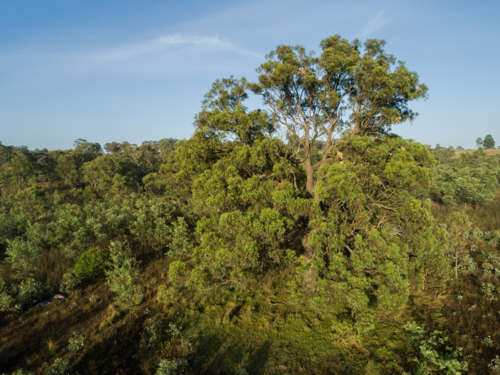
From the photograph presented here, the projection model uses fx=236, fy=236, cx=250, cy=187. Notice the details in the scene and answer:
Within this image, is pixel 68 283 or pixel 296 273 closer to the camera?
pixel 296 273

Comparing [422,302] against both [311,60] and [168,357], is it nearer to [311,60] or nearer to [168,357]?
[168,357]

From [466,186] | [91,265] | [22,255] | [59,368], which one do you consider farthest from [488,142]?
Answer: [22,255]

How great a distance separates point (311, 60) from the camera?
40.0 ft

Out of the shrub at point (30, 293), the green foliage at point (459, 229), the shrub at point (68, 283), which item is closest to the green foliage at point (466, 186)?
the green foliage at point (459, 229)

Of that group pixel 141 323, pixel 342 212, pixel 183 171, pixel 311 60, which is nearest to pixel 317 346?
pixel 342 212

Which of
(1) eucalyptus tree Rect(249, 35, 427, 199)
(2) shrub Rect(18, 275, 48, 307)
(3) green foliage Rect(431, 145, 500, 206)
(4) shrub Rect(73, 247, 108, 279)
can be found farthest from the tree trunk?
(3) green foliage Rect(431, 145, 500, 206)

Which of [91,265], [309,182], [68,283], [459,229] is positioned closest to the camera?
[309,182]

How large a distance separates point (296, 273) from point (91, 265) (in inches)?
534

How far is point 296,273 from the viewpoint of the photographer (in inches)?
430

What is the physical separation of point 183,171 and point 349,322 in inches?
421

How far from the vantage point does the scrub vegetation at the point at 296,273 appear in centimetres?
889

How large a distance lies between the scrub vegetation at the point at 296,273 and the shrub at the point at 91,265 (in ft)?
0.27

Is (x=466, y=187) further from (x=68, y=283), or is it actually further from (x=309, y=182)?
(x=68, y=283)

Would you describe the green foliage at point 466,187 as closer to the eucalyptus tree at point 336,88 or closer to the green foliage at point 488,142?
the eucalyptus tree at point 336,88
